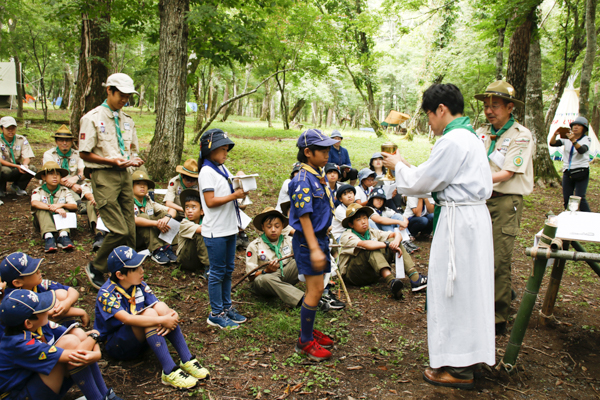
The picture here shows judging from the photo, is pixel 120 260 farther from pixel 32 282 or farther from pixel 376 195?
pixel 376 195

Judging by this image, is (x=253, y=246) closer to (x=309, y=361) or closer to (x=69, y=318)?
(x=309, y=361)

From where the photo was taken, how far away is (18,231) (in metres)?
5.95

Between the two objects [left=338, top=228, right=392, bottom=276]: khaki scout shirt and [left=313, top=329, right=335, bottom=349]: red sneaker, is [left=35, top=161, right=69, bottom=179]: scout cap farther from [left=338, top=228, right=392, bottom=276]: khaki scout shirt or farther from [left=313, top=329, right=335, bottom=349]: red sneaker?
[left=313, top=329, right=335, bottom=349]: red sneaker

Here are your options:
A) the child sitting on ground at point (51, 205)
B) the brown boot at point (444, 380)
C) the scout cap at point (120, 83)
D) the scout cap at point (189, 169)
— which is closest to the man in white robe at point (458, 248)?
the brown boot at point (444, 380)

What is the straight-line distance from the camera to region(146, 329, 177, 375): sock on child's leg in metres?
2.99

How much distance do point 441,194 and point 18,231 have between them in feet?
20.4

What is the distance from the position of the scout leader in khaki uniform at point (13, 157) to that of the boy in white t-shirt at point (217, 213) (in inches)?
204

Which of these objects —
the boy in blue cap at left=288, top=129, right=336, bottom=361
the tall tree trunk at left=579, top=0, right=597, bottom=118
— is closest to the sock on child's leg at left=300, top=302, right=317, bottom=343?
the boy in blue cap at left=288, top=129, right=336, bottom=361

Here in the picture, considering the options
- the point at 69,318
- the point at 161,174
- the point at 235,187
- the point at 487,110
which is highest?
the point at 487,110

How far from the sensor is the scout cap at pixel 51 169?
5848 millimetres

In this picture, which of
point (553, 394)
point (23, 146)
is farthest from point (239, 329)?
point (23, 146)

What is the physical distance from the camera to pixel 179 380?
9.77 feet

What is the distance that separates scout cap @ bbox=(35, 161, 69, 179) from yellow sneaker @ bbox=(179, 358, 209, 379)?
4.34 meters

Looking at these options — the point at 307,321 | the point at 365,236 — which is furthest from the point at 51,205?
the point at 365,236
